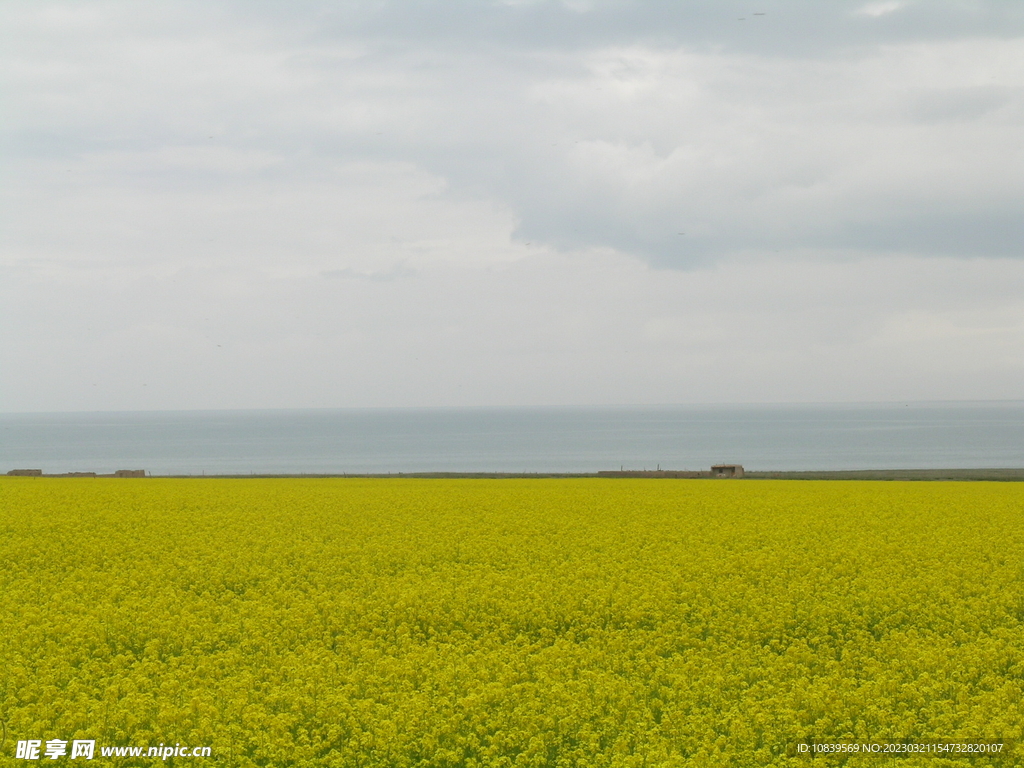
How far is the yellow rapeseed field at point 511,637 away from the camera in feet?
34.8

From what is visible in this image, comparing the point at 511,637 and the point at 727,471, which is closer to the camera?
the point at 511,637

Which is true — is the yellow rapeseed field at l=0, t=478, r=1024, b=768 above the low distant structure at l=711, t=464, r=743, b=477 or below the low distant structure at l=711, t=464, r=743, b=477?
below

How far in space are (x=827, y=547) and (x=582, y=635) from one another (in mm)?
8796

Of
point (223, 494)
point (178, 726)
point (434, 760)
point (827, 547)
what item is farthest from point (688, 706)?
point (223, 494)

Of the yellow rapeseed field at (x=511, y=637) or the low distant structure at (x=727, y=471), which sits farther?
the low distant structure at (x=727, y=471)

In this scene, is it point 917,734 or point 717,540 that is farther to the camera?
point 717,540

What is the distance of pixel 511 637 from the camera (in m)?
14.6

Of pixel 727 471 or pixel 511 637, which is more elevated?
pixel 727 471

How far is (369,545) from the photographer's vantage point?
21.5 meters

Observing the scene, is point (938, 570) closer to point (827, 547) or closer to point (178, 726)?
point (827, 547)

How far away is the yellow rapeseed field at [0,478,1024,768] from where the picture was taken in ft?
34.8

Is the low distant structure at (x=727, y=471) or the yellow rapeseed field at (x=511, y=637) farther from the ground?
the low distant structure at (x=727, y=471)

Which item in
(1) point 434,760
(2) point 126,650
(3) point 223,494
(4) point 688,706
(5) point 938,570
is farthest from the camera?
(3) point 223,494

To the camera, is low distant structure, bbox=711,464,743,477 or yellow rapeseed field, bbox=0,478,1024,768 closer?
yellow rapeseed field, bbox=0,478,1024,768
